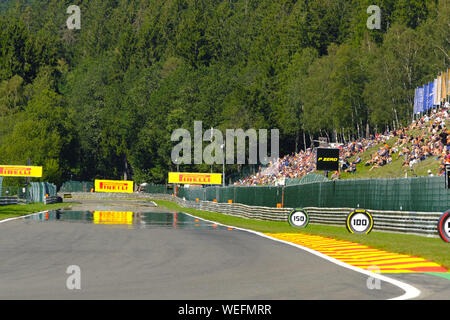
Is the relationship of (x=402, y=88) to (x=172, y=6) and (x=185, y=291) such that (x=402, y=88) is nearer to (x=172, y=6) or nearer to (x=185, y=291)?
(x=185, y=291)

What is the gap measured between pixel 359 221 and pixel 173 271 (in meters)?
13.3

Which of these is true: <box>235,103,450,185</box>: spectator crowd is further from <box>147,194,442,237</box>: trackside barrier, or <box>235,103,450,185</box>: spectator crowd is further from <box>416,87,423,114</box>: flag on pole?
<box>416,87,423,114</box>: flag on pole

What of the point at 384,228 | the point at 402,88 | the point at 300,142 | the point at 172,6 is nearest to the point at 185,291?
the point at 384,228

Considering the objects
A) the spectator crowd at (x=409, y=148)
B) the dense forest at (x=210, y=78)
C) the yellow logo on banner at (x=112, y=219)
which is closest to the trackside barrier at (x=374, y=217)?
the spectator crowd at (x=409, y=148)

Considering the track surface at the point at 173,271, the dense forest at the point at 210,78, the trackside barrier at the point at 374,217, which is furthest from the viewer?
the dense forest at the point at 210,78

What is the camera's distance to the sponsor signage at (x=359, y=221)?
2548 centimetres

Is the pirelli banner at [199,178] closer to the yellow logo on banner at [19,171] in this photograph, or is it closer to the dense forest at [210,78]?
the dense forest at [210,78]

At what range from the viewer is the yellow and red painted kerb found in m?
14.8

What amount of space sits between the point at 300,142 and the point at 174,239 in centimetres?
10012

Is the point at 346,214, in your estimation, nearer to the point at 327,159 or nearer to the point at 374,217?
the point at 374,217

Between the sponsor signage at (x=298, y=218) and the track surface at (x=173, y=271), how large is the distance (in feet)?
32.5

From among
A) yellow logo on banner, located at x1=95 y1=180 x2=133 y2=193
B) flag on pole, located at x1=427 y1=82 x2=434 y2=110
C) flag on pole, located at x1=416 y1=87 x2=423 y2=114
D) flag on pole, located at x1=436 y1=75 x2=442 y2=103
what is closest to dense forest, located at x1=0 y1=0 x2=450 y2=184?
yellow logo on banner, located at x1=95 y1=180 x2=133 y2=193

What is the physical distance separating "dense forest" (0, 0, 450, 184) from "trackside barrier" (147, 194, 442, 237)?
1286 inches

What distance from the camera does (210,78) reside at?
436ft
